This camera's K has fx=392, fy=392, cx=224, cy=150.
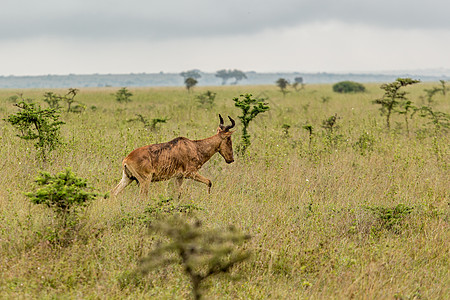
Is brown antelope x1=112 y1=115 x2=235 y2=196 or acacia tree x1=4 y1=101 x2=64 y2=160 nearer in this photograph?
brown antelope x1=112 y1=115 x2=235 y2=196

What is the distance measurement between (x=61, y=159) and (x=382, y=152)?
27.5ft

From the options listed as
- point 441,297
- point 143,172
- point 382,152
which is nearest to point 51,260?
point 143,172

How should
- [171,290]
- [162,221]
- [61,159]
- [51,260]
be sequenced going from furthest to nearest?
[61,159] < [162,221] < [51,260] < [171,290]

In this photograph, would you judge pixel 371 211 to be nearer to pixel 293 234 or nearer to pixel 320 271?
pixel 293 234

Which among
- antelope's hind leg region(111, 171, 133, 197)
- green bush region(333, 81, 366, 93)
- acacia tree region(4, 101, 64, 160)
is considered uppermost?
green bush region(333, 81, 366, 93)

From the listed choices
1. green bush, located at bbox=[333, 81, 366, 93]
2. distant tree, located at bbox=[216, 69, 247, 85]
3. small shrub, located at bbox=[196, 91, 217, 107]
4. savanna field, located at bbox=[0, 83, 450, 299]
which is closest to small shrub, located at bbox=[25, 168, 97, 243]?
savanna field, located at bbox=[0, 83, 450, 299]

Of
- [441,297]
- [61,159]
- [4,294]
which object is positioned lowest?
[441,297]

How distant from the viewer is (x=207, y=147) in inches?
306

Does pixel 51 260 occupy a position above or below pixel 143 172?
below

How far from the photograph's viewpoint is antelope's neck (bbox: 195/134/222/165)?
768 centimetres

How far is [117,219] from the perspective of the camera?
577 centimetres

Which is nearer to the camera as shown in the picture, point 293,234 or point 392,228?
point 293,234

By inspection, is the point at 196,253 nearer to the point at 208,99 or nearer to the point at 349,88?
the point at 208,99

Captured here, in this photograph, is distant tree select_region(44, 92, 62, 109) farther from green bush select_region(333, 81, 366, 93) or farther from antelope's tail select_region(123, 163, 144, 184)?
green bush select_region(333, 81, 366, 93)
